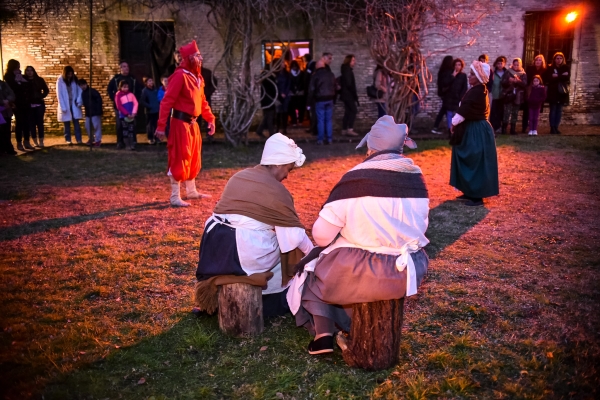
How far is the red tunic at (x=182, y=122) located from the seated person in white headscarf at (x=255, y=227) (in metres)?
3.45

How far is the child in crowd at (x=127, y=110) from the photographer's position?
1280 centimetres

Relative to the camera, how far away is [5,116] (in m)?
11.8

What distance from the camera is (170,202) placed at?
8094mm

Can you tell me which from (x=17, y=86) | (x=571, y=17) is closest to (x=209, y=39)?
(x=17, y=86)

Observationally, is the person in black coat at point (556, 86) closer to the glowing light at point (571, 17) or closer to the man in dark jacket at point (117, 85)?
the glowing light at point (571, 17)

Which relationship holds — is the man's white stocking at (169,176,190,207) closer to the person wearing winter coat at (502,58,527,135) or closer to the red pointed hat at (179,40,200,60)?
the red pointed hat at (179,40,200,60)

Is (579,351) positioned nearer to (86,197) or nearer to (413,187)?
(413,187)

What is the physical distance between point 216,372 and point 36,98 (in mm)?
10882

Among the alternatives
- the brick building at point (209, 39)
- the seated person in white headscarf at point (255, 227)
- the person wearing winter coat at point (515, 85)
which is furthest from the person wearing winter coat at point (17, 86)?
the person wearing winter coat at point (515, 85)

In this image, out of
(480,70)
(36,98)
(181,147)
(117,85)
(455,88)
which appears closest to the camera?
(480,70)

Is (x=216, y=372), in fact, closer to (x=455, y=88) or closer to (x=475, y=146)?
(x=475, y=146)

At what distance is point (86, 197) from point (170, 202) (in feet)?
4.80

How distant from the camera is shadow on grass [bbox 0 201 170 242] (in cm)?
685

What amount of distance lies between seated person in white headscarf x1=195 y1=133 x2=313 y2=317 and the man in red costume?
11.3 ft
